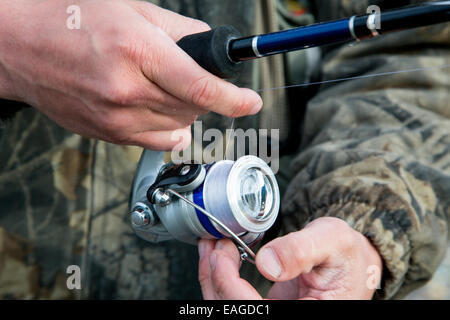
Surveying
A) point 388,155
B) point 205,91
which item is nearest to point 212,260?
point 205,91

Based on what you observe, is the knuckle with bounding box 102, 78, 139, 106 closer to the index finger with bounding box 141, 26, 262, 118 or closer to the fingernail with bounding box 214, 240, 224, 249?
the index finger with bounding box 141, 26, 262, 118

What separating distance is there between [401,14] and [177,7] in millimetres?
806

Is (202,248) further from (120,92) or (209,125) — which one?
(209,125)

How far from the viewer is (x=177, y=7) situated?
49.4 inches

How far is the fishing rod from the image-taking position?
1.82 feet

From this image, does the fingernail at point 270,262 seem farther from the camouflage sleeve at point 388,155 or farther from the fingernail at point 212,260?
the camouflage sleeve at point 388,155

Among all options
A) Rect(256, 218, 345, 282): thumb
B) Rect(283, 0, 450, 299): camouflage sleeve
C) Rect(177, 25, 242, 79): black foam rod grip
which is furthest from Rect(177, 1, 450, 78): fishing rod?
Rect(283, 0, 450, 299): camouflage sleeve

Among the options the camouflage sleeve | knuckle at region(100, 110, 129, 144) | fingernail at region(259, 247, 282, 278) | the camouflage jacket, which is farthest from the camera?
the camouflage jacket

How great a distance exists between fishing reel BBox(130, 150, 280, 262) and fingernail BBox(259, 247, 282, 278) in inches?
1.0

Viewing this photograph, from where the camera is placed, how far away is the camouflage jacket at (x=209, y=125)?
112cm

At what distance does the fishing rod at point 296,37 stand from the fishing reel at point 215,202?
6.3 inches

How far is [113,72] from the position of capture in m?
0.74
